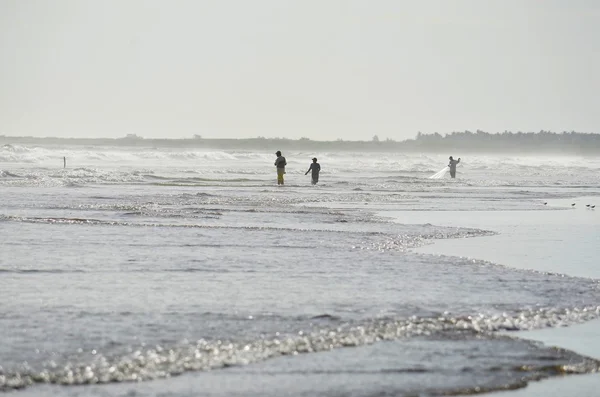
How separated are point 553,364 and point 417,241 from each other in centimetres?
921

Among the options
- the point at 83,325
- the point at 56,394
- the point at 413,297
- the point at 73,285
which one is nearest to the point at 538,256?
the point at 413,297

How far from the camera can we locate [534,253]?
592 inches

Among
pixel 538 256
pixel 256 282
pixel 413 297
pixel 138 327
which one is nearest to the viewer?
pixel 138 327

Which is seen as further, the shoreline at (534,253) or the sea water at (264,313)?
the shoreline at (534,253)

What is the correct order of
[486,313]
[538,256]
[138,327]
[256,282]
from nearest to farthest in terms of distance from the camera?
[138,327] → [486,313] → [256,282] → [538,256]

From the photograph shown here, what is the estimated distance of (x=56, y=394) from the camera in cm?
618

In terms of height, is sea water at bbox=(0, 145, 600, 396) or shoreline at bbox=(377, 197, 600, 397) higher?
sea water at bbox=(0, 145, 600, 396)

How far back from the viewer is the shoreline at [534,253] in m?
6.92

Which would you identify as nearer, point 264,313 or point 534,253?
point 264,313

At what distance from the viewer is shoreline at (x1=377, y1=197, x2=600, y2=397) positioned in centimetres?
692

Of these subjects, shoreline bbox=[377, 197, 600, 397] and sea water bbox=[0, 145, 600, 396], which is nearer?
sea water bbox=[0, 145, 600, 396]

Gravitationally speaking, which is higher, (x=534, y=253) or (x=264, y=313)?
(x=264, y=313)

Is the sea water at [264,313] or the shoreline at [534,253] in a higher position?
the sea water at [264,313]

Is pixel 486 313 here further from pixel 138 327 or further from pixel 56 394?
pixel 56 394
